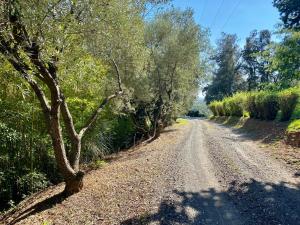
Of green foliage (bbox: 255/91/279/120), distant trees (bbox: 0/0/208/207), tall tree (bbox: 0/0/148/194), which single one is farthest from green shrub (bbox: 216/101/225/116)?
tall tree (bbox: 0/0/148/194)

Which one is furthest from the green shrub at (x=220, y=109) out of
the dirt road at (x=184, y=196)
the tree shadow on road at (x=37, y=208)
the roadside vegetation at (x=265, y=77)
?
the tree shadow on road at (x=37, y=208)

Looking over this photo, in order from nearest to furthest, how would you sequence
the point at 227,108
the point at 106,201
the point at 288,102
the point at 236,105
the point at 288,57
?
the point at 106,201, the point at 288,57, the point at 288,102, the point at 236,105, the point at 227,108

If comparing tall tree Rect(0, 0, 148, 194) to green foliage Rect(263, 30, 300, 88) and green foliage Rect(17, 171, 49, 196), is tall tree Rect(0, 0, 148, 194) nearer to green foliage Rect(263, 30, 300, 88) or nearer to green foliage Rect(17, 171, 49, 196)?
green foliage Rect(17, 171, 49, 196)

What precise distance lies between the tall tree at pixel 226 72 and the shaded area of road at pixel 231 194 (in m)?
44.5

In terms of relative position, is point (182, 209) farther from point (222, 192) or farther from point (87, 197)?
point (87, 197)

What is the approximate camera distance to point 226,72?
52.9 meters

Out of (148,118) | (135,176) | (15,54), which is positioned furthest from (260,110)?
(15,54)

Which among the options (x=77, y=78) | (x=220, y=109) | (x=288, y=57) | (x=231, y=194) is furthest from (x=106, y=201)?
(x=220, y=109)

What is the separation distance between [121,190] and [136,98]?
9799mm

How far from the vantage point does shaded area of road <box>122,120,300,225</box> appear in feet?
17.2

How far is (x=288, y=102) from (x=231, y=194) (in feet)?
30.5

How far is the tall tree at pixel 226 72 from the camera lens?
2079 inches

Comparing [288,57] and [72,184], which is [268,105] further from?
[72,184]

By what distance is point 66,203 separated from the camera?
22.3 ft
